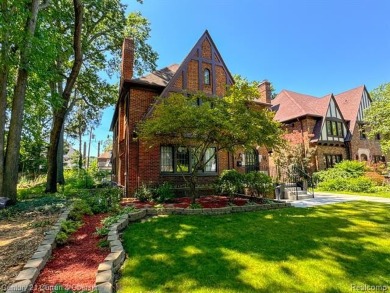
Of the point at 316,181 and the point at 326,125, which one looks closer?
the point at 316,181

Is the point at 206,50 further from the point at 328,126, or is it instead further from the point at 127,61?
the point at 328,126

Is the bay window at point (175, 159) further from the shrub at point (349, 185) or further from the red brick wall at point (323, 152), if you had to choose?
the red brick wall at point (323, 152)

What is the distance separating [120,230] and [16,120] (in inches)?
288

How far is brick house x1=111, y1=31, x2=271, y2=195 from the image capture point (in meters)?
11.7

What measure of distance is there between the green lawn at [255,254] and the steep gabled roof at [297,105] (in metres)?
16.0

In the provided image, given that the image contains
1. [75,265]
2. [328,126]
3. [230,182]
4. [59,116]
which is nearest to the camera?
[75,265]

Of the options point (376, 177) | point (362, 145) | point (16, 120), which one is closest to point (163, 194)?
point (16, 120)

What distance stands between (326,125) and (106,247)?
75.0 ft

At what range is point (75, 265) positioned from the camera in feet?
13.3

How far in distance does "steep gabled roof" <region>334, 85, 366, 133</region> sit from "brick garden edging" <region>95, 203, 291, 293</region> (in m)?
19.9

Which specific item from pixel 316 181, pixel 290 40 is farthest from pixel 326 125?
pixel 290 40

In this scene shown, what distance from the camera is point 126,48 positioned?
44.4 ft

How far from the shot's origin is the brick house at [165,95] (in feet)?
38.4

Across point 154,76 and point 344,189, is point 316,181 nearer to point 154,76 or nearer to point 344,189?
point 344,189
